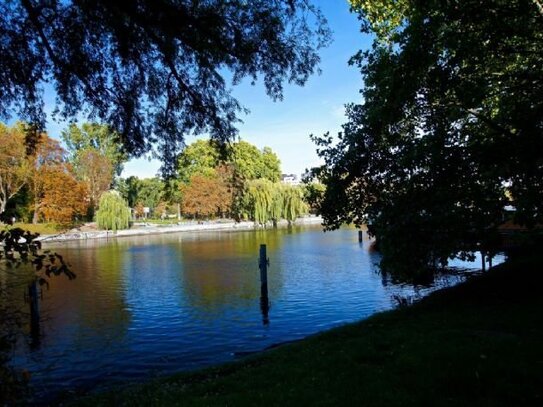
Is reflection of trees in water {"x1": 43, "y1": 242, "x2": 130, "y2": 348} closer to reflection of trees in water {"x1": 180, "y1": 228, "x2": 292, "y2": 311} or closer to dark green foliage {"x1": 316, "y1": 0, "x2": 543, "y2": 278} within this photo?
reflection of trees in water {"x1": 180, "y1": 228, "x2": 292, "y2": 311}

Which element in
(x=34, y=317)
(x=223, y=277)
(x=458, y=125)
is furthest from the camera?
(x=223, y=277)

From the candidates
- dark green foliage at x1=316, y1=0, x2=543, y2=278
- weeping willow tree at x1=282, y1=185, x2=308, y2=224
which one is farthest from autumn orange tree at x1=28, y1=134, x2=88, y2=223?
dark green foliage at x1=316, y1=0, x2=543, y2=278

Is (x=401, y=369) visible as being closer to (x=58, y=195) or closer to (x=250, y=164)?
(x=58, y=195)

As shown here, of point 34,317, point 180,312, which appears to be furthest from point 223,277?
point 34,317

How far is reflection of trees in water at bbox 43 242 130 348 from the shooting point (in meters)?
16.8

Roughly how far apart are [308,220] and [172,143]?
8947cm

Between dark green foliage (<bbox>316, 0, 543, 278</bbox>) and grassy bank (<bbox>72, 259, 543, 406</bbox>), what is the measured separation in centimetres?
175

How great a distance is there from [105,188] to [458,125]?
245 ft

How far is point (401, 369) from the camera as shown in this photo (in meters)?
6.93

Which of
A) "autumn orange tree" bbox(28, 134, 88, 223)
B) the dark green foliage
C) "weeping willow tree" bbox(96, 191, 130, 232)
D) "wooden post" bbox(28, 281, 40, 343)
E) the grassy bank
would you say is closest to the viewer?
the grassy bank

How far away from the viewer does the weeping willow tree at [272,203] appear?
7375cm

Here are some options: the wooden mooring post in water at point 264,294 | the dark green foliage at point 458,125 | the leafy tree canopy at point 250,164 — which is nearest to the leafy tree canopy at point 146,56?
the dark green foliage at point 458,125

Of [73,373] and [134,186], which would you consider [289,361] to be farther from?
[134,186]

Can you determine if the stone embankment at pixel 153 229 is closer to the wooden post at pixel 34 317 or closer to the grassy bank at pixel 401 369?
the wooden post at pixel 34 317
